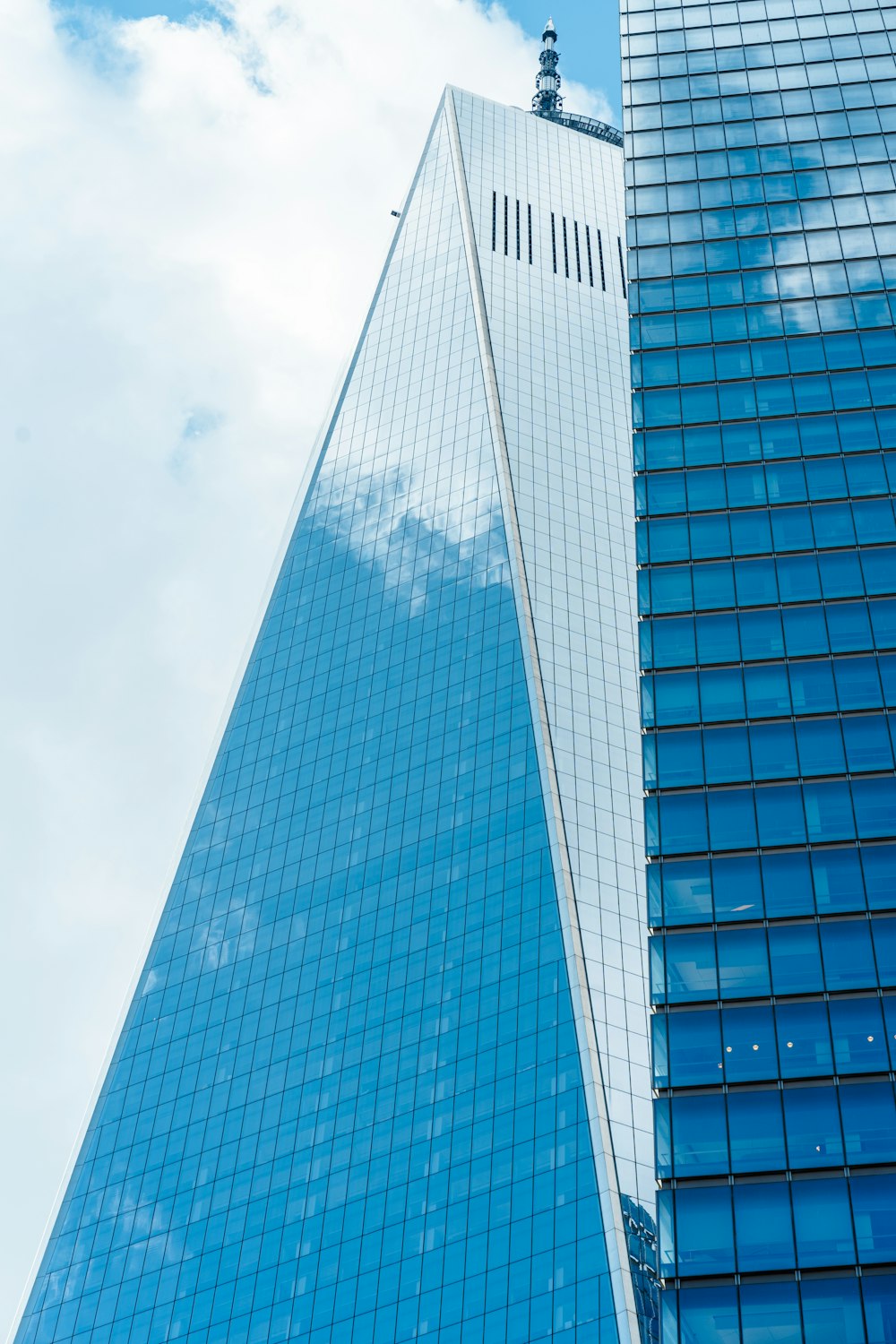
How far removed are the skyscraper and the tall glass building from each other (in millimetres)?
20669

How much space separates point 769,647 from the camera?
202ft

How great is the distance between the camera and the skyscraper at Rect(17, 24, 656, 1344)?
75.8 meters

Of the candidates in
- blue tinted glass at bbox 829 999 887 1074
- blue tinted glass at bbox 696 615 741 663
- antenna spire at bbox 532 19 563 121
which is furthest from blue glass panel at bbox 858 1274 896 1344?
antenna spire at bbox 532 19 563 121

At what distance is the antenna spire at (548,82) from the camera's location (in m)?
178

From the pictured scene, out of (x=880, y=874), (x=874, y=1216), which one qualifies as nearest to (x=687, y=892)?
(x=880, y=874)

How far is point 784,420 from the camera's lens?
225 ft

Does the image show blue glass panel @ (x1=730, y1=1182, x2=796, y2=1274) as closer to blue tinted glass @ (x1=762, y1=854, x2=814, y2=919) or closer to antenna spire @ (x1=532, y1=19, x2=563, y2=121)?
blue tinted glass @ (x1=762, y1=854, x2=814, y2=919)

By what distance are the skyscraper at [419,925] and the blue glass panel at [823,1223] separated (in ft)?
70.0

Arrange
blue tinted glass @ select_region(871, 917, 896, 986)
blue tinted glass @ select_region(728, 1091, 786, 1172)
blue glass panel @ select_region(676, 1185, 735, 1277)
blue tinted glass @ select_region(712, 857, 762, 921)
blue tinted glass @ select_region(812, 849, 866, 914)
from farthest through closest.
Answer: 1. blue tinted glass @ select_region(712, 857, 762, 921)
2. blue tinted glass @ select_region(812, 849, 866, 914)
3. blue tinted glass @ select_region(871, 917, 896, 986)
4. blue tinted glass @ select_region(728, 1091, 786, 1172)
5. blue glass panel @ select_region(676, 1185, 735, 1277)

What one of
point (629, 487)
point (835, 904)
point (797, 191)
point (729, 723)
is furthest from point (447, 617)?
point (835, 904)

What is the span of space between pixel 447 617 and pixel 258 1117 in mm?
31561

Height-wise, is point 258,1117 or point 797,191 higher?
point 797,191

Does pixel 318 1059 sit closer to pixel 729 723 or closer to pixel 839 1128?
pixel 729 723

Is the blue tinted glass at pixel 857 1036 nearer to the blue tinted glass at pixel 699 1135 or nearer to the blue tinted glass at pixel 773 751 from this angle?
the blue tinted glass at pixel 699 1135
